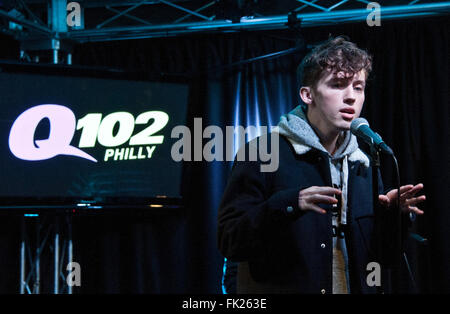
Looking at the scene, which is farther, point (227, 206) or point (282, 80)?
point (282, 80)

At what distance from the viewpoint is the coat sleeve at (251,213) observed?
6.48 ft

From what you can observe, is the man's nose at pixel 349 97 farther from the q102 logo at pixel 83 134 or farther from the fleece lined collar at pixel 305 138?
the q102 logo at pixel 83 134

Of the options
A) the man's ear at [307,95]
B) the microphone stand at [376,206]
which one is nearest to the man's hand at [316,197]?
the microphone stand at [376,206]

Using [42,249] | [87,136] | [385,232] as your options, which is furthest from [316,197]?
[42,249]

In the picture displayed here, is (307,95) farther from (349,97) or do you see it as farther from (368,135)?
(368,135)

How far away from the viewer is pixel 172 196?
4820mm

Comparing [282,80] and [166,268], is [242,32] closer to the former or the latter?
[282,80]

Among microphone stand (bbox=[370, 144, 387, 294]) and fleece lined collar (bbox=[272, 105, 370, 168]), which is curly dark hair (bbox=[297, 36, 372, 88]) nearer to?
fleece lined collar (bbox=[272, 105, 370, 168])

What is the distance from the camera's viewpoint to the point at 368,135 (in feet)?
6.46

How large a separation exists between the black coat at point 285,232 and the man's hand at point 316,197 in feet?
0.21

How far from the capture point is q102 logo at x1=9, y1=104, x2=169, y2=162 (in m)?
4.67

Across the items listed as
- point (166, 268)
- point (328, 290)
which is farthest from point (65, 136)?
point (328, 290)

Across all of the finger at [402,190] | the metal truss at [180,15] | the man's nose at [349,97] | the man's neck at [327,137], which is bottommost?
the finger at [402,190]
